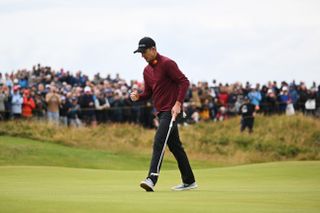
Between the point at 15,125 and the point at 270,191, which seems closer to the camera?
the point at 270,191

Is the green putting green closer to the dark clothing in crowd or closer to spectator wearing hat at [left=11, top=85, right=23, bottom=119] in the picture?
spectator wearing hat at [left=11, top=85, right=23, bottom=119]

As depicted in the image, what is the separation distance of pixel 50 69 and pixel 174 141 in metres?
28.3

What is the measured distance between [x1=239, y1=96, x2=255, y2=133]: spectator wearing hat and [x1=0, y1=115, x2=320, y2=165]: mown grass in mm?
377

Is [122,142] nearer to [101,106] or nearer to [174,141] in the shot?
[101,106]

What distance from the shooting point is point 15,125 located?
34.6 m

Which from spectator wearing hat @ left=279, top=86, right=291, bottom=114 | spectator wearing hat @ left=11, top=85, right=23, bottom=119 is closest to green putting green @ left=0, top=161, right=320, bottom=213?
spectator wearing hat @ left=11, top=85, right=23, bottom=119

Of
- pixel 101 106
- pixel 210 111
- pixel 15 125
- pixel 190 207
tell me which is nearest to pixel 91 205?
pixel 190 207

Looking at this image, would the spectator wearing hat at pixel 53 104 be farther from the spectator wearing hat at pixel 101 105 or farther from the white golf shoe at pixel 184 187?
the white golf shoe at pixel 184 187

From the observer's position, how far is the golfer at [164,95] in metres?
14.2

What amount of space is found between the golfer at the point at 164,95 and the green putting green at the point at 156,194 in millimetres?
609

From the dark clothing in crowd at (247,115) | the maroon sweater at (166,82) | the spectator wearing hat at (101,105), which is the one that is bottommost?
the dark clothing in crowd at (247,115)

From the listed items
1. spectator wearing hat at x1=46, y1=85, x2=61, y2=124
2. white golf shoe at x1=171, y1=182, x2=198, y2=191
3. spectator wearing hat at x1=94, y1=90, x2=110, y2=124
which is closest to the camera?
white golf shoe at x1=171, y1=182, x2=198, y2=191

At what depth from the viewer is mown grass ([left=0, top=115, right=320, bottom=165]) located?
114 feet

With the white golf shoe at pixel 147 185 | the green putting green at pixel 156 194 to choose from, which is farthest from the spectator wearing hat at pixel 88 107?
the white golf shoe at pixel 147 185
